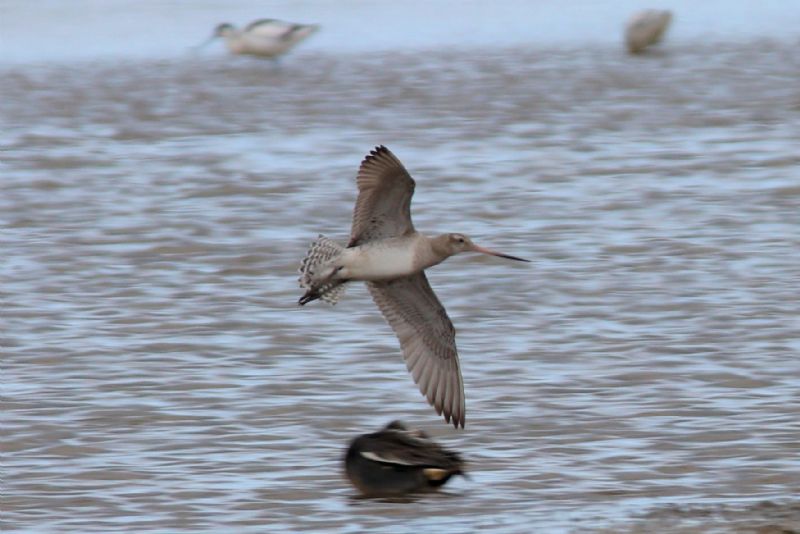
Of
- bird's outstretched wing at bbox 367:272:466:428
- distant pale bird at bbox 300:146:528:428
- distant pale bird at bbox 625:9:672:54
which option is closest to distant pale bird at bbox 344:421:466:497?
distant pale bird at bbox 300:146:528:428

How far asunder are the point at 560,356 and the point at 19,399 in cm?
230

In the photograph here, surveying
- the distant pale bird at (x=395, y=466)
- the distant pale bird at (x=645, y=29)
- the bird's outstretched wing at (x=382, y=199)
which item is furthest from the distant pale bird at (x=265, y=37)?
the distant pale bird at (x=395, y=466)

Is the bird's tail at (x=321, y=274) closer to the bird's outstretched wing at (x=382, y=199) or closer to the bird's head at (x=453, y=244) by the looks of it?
the bird's outstretched wing at (x=382, y=199)

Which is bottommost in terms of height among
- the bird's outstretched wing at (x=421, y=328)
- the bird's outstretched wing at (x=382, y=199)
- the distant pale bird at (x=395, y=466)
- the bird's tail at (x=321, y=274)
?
the distant pale bird at (x=395, y=466)

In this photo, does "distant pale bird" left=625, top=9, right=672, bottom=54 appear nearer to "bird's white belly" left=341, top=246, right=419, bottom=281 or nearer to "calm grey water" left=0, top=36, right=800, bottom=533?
"calm grey water" left=0, top=36, right=800, bottom=533

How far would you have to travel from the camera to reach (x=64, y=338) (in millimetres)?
8641

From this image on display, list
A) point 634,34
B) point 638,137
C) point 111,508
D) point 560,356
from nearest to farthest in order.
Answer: point 111,508 → point 560,356 → point 638,137 → point 634,34

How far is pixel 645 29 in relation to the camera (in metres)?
20.2

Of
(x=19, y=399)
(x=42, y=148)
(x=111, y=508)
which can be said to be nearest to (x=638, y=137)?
(x=42, y=148)

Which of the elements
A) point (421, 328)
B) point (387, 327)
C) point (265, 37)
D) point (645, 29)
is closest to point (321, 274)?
point (421, 328)

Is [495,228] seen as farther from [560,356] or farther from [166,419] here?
[166,419]

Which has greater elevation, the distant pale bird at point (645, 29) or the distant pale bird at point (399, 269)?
the distant pale bird at point (645, 29)

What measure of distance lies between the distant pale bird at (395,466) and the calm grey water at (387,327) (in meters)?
0.07

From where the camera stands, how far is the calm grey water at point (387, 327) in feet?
20.6
